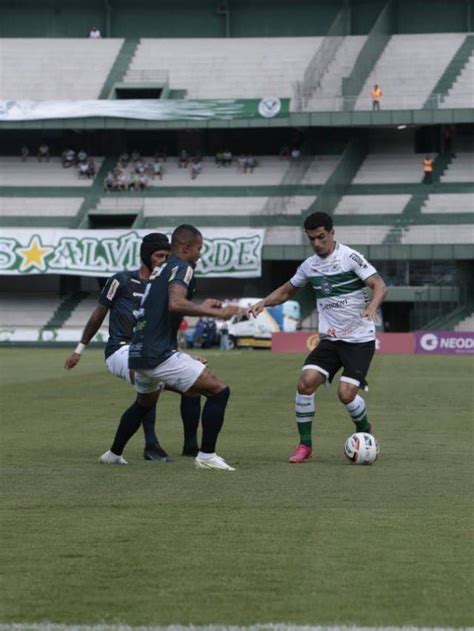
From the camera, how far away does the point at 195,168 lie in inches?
2625

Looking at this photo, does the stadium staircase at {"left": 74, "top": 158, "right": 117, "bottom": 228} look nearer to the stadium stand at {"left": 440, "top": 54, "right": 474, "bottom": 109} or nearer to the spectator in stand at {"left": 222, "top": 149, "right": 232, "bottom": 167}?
the spectator in stand at {"left": 222, "top": 149, "right": 232, "bottom": 167}

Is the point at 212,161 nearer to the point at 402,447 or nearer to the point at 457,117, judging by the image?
the point at 457,117

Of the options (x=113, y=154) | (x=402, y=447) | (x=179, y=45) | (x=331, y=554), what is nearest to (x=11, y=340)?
(x=113, y=154)

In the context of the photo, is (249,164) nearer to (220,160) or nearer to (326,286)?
(220,160)

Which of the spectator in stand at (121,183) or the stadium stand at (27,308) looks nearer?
the stadium stand at (27,308)

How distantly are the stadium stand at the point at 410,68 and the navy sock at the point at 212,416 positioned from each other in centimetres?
5406

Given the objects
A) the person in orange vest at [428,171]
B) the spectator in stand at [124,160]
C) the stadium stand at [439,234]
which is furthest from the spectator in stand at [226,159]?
the stadium stand at [439,234]

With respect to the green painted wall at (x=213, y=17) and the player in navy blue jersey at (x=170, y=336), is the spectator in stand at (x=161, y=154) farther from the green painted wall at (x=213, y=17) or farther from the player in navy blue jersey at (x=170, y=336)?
the player in navy blue jersey at (x=170, y=336)

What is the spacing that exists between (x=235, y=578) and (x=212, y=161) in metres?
61.3

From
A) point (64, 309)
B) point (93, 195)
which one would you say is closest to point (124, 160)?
point (93, 195)

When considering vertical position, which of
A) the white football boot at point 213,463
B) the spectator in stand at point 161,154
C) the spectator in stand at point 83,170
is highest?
the spectator in stand at point 161,154

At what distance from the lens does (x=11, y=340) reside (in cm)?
5712

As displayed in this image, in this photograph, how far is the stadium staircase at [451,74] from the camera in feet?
211

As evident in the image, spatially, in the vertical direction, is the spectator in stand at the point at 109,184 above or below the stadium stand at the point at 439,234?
above
